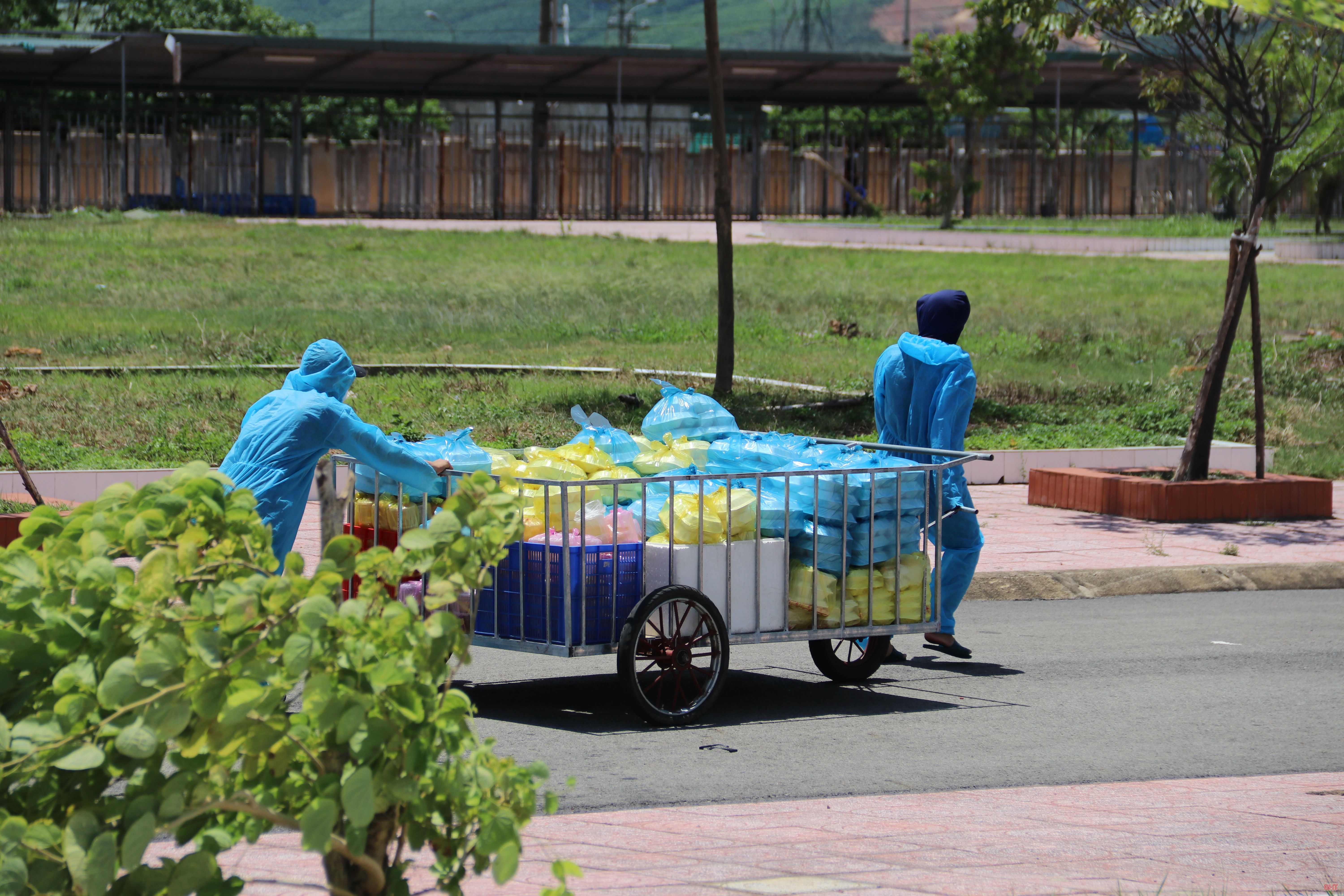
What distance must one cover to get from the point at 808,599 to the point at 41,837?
17.0ft

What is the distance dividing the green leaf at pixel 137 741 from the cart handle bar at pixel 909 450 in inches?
215

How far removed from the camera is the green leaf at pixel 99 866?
238 centimetres

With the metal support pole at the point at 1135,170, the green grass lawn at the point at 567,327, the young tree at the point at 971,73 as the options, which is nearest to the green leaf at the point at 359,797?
the green grass lawn at the point at 567,327

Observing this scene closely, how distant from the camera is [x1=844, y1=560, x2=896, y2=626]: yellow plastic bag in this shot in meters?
7.47

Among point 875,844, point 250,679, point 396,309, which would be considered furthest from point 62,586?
point 396,309

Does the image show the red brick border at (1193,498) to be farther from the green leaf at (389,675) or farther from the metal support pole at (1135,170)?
the metal support pole at (1135,170)

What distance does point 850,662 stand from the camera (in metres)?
8.24

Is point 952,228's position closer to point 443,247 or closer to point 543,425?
point 443,247

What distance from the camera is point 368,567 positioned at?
2744 mm

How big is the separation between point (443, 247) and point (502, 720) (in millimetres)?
21722

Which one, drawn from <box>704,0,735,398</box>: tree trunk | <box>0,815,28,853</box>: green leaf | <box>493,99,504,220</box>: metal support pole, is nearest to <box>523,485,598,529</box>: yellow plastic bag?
<box>0,815,28,853</box>: green leaf

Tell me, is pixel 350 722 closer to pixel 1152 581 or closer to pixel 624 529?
pixel 624 529

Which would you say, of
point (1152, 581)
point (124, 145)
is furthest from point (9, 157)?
point (1152, 581)

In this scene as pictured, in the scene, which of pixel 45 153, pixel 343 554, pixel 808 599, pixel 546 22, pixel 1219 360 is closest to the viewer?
pixel 343 554
